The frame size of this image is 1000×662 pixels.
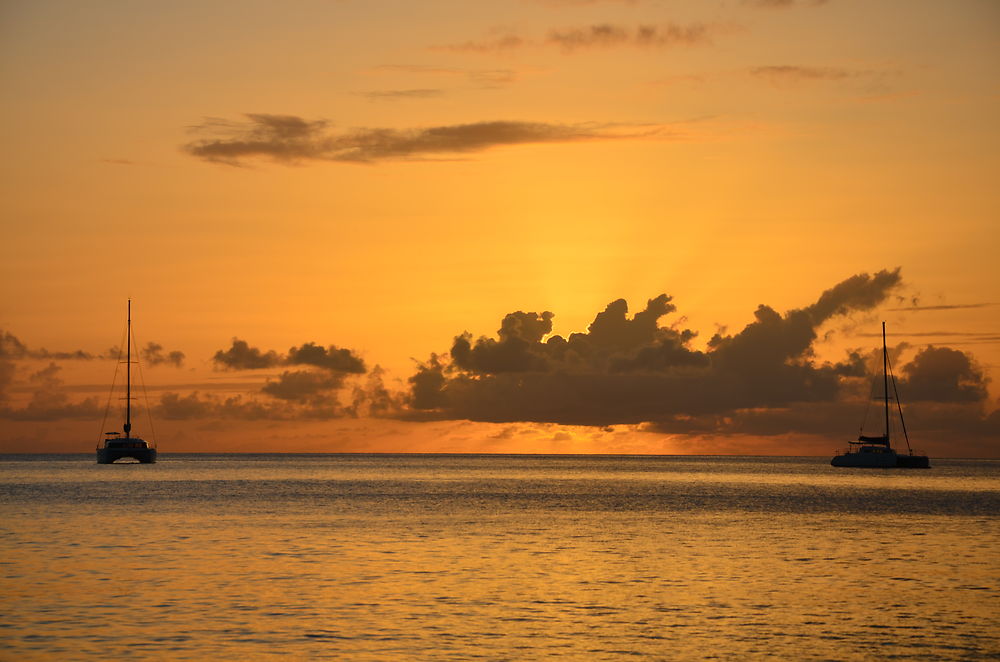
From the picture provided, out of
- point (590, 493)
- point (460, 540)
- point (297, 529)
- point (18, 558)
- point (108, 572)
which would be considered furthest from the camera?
point (590, 493)

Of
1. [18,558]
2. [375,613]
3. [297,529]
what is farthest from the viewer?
[297,529]

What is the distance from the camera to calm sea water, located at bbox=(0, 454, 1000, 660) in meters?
42.0

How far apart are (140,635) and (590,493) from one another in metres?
132

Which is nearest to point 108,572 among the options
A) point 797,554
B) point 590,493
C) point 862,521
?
point 797,554

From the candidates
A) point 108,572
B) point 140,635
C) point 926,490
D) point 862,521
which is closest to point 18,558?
point 108,572

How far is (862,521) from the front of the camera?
103875 millimetres

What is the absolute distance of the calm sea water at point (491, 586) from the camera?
42.0 metres

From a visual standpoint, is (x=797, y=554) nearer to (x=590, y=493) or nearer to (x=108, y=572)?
(x=108, y=572)

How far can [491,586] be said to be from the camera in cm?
5600

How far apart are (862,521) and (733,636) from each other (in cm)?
6505

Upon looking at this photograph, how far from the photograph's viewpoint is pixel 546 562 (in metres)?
67.0

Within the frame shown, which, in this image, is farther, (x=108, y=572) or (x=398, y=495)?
(x=398, y=495)

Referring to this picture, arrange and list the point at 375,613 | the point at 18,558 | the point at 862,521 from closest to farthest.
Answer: the point at 375,613 < the point at 18,558 < the point at 862,521

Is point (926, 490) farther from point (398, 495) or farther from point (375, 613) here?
point (375, 613)
